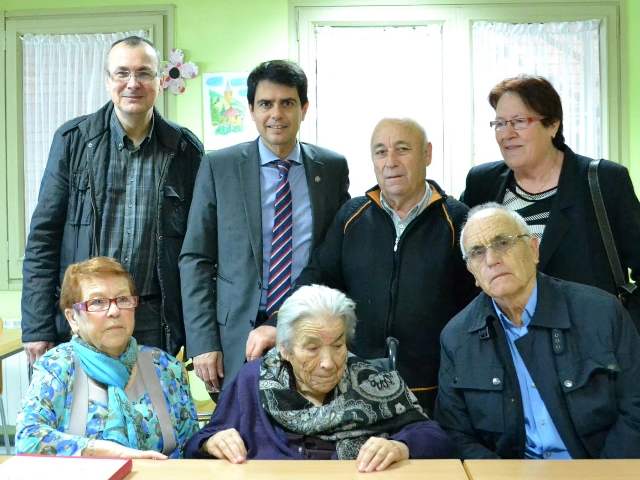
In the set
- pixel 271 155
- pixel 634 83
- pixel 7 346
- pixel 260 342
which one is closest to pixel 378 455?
pixel 260 342

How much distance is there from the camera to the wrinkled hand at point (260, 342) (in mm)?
2297

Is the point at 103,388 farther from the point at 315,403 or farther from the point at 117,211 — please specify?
the point at 117,211

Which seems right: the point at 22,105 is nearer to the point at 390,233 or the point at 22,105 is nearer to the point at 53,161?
the point at 53,161

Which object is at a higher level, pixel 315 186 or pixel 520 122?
pixel 520 122

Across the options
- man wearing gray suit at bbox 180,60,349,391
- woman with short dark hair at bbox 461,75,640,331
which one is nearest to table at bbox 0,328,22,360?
man wearing gray suit at bbox 180,60,349,391

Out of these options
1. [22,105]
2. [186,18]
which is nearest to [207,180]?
[186,18]

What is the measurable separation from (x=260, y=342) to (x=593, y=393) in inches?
39.0

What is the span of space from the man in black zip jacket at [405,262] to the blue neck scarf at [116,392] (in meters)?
0.69

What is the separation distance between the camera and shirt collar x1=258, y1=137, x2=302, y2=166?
8.79 feet

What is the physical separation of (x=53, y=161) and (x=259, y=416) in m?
1.29

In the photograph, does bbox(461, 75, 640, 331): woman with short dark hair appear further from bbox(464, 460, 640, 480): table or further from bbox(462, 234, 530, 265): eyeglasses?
bbox(464, 460, 640, 480): table

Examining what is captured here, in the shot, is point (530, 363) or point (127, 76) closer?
point (530, 363)

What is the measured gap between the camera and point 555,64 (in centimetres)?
460

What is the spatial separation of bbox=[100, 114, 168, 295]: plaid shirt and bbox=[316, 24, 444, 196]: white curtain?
84.8 inches
